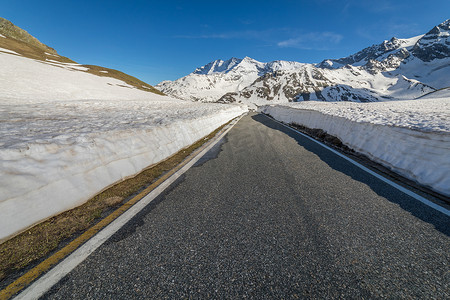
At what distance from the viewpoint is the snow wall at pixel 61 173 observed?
235 centimetres

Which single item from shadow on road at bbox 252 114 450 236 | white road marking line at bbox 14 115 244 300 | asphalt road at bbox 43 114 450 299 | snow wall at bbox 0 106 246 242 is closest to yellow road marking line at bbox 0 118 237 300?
white road marking line at bbox 14 115 244 300

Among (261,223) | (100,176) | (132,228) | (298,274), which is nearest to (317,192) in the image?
(261,223)

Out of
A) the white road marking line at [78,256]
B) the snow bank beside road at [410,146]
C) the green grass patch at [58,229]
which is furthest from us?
the snow bank beside road at [410,146]

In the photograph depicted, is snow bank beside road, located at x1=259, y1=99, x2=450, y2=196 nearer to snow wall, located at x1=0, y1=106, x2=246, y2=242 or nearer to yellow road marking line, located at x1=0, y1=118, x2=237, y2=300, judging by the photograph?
yellow road marking line, located at x1=0, y1=118, x2=237, y2=300

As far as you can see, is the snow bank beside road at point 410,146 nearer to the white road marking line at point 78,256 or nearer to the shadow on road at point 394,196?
the shadow on road at point 394,196

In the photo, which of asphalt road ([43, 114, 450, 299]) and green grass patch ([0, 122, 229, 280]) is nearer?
asphalt road ([43, 114, 450, 299])

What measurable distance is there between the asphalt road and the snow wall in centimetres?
123

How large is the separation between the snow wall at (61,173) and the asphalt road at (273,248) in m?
1.23

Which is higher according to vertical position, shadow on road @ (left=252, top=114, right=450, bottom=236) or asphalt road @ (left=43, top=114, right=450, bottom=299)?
shadow on road @ (left=252, top=114, right=450, bottom=236)

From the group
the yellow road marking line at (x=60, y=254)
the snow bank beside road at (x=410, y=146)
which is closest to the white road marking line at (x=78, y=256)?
the yellow road marking line at (x=60, y=254)

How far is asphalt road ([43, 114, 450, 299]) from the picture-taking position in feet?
5.47

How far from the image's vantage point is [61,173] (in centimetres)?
293

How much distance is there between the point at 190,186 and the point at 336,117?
807 centimetres

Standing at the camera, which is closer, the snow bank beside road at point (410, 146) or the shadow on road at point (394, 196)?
the shadow on road at point (394, 196)
